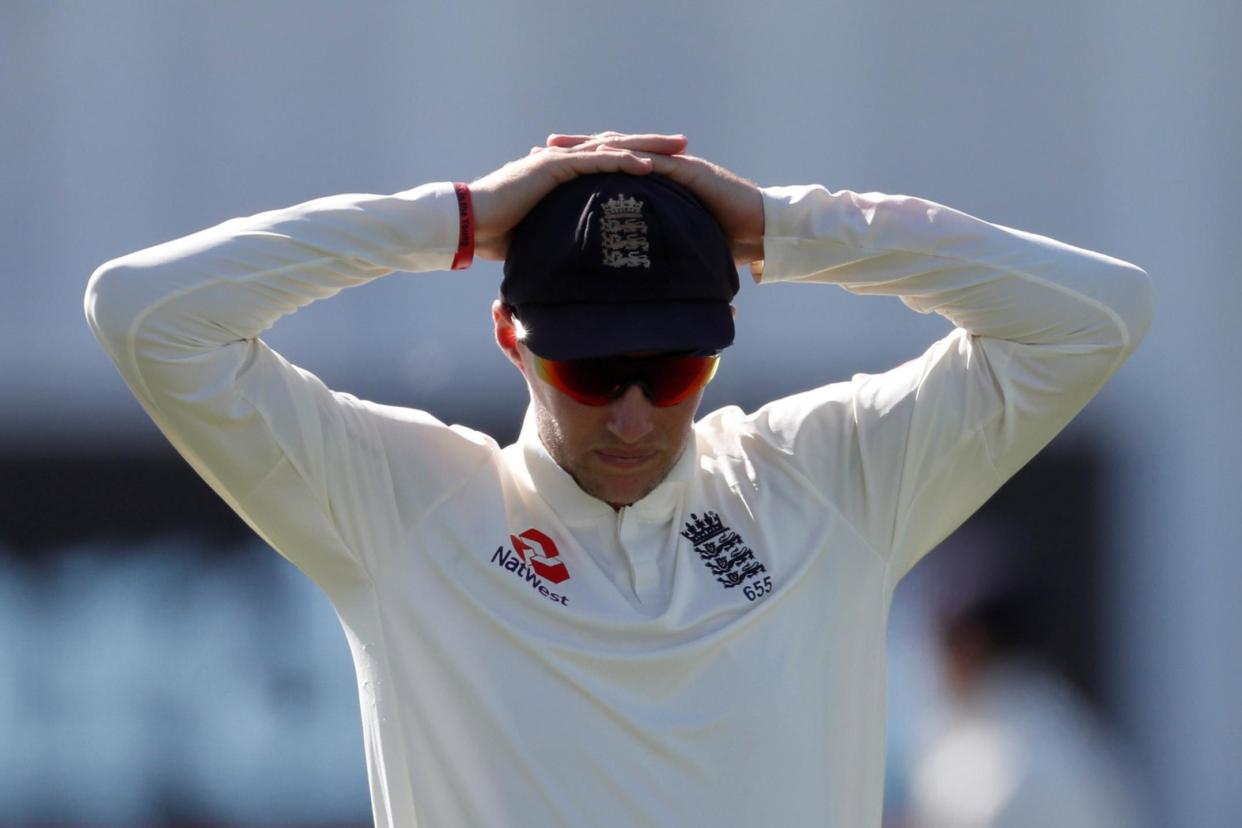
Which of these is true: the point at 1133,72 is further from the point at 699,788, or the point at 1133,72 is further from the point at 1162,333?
the point at 699,788

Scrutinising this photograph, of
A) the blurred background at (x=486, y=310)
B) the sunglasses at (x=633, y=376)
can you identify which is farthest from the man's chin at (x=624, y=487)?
the blurred background at (x=486, y=310)

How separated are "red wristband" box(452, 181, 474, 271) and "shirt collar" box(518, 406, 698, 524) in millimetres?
248

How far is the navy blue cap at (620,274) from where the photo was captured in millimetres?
2123

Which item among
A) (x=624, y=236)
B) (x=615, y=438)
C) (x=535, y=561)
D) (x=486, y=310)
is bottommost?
(x=486, y=310)

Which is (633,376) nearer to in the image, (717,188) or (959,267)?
(717,188)

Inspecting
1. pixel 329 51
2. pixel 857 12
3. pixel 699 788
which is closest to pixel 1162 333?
pixel 857 12

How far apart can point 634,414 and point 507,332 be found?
24 centimetres

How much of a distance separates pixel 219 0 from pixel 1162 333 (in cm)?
280

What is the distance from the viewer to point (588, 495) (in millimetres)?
2240

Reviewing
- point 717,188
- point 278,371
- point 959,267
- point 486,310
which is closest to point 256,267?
point 278,371

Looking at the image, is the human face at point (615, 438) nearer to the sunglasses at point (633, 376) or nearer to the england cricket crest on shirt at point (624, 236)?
the sunglasses at point (633, 376)

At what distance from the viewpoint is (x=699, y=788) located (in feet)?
6.80

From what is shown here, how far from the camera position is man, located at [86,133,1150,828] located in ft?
6.81

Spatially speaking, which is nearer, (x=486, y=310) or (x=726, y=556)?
(x=726, y=556)
